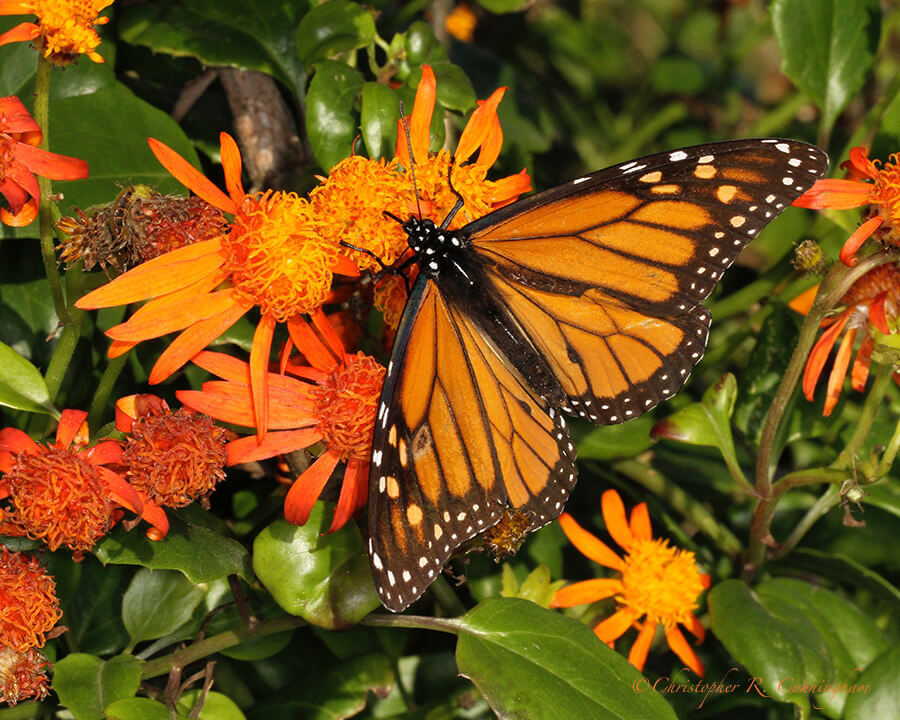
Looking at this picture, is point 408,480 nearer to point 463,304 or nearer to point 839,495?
point 463,304

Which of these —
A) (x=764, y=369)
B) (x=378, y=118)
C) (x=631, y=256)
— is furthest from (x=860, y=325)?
(x=378, y=118)

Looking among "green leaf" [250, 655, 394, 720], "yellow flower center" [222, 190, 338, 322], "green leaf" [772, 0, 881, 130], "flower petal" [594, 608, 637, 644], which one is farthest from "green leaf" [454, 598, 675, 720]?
"green leaf" [772, 0, 881, 130]

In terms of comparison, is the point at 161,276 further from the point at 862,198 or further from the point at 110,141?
the point at 862,198

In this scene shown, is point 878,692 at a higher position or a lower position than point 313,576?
lower

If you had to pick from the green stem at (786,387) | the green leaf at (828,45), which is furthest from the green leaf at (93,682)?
the green leaf at (828,45)

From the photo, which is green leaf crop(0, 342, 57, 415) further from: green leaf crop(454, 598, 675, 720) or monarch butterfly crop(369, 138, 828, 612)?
green leaf crop(454, 598, 675, 720)

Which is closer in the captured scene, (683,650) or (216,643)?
(216,643)
